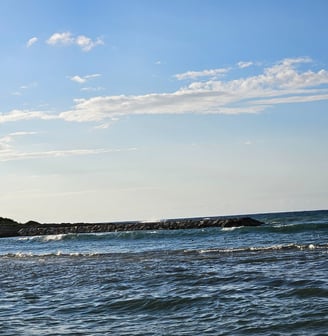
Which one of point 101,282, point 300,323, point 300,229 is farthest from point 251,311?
point 300,229

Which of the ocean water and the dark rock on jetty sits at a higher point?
the dark rock on jetty

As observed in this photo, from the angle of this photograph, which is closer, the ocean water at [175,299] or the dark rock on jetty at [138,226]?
the ocean water at [175,299]

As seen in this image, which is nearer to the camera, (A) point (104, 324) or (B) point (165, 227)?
(A) point (104, 324)

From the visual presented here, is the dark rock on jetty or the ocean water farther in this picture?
the dark rock on jetty

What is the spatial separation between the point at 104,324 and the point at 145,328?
0.86 metres

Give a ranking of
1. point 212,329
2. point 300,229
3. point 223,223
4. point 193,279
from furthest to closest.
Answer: point 223,223, point 300,229, point 193,279, point 212,329

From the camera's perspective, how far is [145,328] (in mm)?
9867

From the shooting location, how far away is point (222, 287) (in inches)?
548

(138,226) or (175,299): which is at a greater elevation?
(138,226)

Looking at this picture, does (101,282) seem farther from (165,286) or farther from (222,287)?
(222,287)

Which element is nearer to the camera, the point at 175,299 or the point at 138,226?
the point at 175,299

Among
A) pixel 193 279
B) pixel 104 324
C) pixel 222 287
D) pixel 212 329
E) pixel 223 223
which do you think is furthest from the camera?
pixel 223 223

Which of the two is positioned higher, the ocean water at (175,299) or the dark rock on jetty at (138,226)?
the dark rock on jetty at (138,226)

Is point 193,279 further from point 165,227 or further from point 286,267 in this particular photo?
point 165,227
